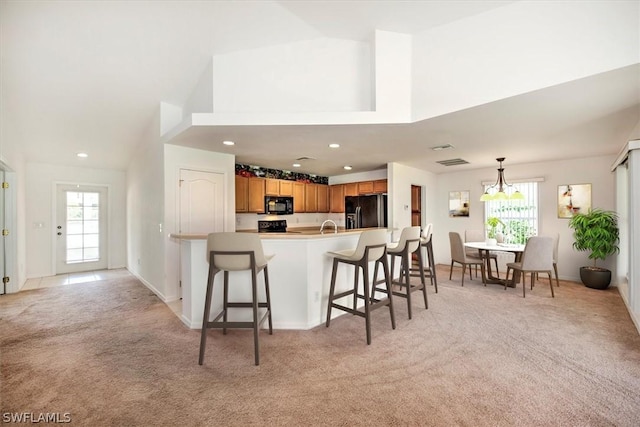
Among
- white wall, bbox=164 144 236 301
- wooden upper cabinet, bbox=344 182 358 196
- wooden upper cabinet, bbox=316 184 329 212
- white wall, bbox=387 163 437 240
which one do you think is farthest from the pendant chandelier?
white wall, bbox=164 144 236 301

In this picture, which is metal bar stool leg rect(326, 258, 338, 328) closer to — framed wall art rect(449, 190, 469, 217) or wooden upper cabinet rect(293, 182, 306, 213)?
wooden upper cabinet rect(293, 182, 306, 213)

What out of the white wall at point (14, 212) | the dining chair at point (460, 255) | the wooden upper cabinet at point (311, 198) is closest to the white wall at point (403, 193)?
the dining chair at point (460, 255)

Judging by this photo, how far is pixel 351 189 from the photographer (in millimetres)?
6676

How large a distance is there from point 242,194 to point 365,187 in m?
2.72

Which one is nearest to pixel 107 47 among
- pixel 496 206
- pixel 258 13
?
pixel 258 13

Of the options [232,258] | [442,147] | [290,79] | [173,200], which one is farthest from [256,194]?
[442,147]

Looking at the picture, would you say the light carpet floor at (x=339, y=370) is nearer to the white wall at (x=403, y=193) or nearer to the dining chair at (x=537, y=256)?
the dining chair at (x=537, y=256)

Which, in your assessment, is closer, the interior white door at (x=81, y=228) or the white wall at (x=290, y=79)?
the white wall at (x=290, y=79)

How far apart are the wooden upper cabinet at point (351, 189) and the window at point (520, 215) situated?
113 inches

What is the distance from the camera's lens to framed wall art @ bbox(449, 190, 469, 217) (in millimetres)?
6441

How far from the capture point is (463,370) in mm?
2238

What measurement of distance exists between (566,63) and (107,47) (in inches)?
173

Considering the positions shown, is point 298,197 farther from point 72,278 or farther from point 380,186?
point 72,278

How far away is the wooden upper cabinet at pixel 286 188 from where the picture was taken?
6.04m
